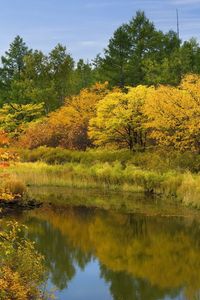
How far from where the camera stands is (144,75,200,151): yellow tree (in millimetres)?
31094

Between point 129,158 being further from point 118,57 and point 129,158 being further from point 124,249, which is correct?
point 118,57

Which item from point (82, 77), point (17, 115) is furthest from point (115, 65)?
point (82, 77)

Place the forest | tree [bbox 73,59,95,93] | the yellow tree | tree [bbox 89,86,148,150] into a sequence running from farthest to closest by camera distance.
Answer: tree [bbox 73,59,95,93] → tree [bbox 89,86,148,150] → the yellow tree → the forest

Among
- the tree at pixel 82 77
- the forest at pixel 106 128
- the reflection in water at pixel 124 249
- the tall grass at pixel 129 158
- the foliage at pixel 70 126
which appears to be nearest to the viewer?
the reflection in water at pixel 124 249

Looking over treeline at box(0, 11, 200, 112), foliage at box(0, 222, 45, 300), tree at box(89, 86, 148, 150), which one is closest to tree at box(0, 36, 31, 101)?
treeline at box(0, 11, 200, 112)

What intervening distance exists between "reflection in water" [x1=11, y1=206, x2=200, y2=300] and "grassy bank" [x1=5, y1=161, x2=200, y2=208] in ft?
11.7

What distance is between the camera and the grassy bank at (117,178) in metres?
26.6

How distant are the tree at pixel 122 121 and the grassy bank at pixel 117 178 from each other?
3.59m

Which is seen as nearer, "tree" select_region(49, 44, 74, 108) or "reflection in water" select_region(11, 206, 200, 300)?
"reflection in water" select_region(11, 206, 200, 300)

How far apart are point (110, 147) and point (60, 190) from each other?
10176mm

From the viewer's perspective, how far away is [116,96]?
39375mm

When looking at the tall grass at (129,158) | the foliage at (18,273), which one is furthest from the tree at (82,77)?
the foliage at (18,273)

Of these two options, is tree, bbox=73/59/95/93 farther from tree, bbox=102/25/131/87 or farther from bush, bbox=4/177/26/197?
bush, bbox=4/177/26/197

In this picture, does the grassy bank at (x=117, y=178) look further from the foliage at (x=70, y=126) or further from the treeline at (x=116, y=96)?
the foliage at (x=70, y=126)
